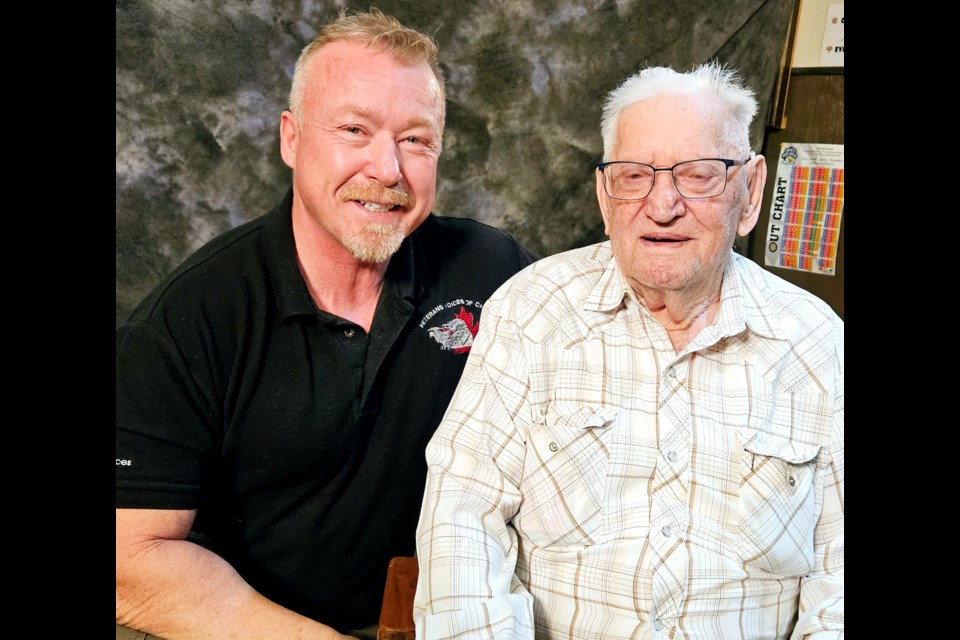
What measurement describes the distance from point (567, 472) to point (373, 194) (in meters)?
0.61

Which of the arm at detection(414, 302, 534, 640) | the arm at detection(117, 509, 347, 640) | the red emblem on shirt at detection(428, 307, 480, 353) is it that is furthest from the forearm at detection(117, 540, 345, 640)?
the red emblem on shirt at detection(428, 307, 480, 353)

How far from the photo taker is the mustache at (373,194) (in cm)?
149

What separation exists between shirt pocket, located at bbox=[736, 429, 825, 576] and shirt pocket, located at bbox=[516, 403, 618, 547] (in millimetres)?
239

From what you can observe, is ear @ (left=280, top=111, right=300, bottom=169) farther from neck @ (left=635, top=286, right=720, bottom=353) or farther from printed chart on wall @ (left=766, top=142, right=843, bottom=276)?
printed chart on wall @ (left=766, top=142, right=843, bottom=276)

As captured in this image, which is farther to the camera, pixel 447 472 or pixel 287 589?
pixel 287 589

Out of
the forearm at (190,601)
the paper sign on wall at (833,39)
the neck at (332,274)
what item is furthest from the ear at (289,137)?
the paper sign on wall at (833,39)

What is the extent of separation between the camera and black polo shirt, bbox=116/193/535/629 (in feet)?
4.81

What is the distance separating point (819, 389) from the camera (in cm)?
139

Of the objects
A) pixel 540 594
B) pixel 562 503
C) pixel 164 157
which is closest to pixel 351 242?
pixel 164 157

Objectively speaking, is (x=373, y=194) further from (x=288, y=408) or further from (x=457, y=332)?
(x=288, y=408)

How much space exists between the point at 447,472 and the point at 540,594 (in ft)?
0.88
